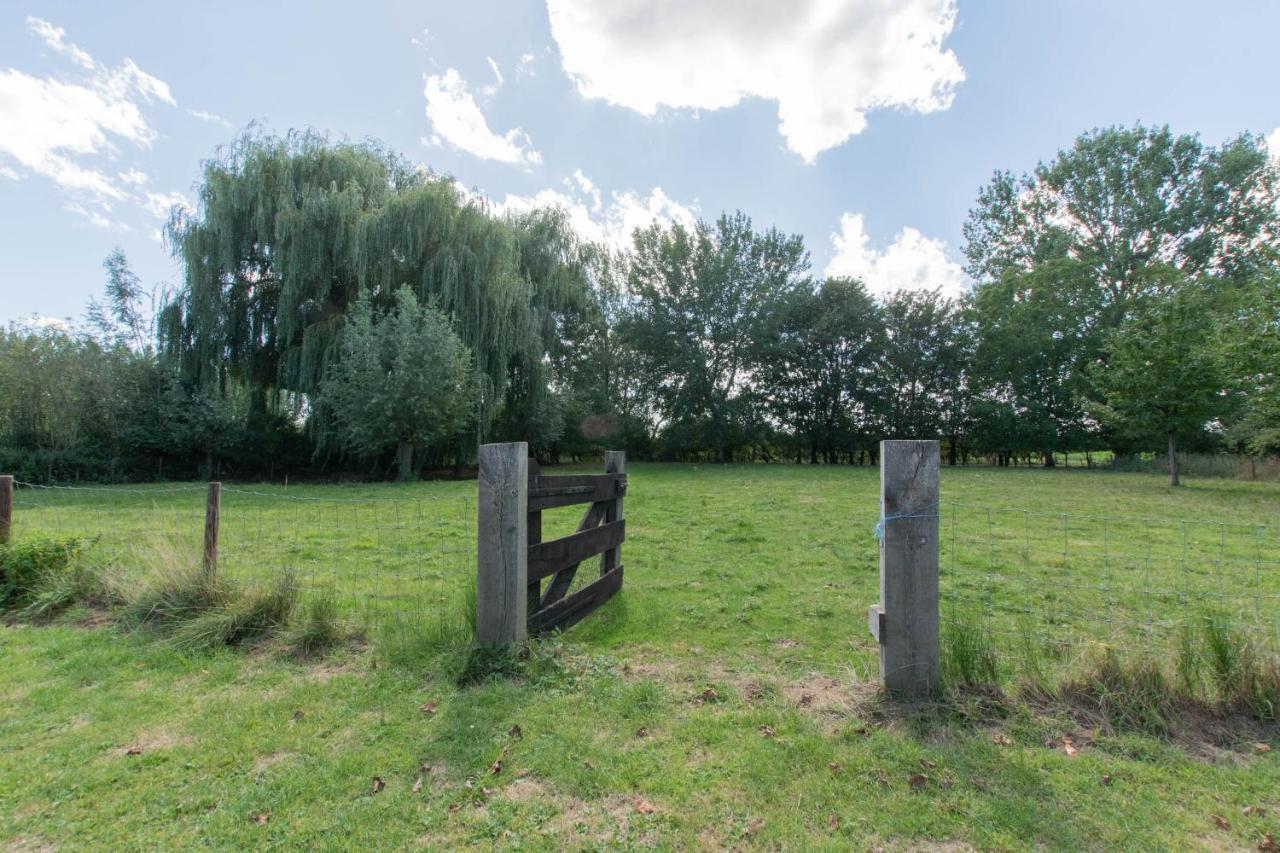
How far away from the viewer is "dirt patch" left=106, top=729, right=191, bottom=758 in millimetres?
2806

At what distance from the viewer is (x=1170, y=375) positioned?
17656mm

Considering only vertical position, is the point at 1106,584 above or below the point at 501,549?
below

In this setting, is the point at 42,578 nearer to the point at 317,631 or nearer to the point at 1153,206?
the point at 317,631

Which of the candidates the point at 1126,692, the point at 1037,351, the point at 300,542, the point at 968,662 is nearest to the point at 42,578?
the point at 300,542

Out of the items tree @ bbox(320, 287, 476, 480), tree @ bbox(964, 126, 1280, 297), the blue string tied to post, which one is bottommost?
the blue string tied to post

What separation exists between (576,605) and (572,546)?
0.54 metres

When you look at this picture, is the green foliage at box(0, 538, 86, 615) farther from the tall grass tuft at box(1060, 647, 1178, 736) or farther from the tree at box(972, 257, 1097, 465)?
the tree at box(972, 257, 1097, 465)

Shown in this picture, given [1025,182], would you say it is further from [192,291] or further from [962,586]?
[192,291]

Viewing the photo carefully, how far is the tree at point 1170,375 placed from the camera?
17297 millimetres

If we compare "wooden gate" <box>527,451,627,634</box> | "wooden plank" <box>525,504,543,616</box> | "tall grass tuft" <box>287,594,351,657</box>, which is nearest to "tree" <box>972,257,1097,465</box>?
"wooden gate" <box>527,451,627,634</box>

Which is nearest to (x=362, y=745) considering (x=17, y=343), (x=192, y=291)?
(x=192, y=291)

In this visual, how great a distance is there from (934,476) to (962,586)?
3592 mm

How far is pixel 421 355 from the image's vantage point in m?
17.9

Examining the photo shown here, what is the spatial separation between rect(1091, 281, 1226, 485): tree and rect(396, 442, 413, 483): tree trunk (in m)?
23.0
